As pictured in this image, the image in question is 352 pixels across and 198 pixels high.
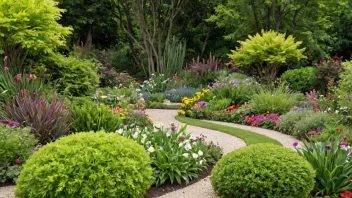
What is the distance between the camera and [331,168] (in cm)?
508

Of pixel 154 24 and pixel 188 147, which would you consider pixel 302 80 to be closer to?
pixel 154 24

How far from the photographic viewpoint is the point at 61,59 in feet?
32.3

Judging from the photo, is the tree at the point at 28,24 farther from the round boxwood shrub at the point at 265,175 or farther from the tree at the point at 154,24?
the tree at the point at 154,24

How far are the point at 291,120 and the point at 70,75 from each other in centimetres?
537

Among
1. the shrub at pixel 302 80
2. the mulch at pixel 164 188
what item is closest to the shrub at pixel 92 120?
the mulch at pixel 164 188

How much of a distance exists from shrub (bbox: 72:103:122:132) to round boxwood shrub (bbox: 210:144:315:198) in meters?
2.91

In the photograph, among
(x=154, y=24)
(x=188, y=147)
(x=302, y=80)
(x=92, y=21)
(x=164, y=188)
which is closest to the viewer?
(x=164, y=188)

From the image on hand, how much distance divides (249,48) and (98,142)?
402 inches

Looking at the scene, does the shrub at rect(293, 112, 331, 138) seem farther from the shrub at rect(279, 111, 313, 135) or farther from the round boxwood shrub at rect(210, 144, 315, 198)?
the round boxwood shrub at rect(210, 144, 315, 198)

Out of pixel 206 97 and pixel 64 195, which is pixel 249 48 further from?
pixel 64 195

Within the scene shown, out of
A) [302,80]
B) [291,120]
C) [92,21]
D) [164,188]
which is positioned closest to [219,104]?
[291,120]

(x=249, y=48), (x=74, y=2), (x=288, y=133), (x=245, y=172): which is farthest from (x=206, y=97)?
(x=74, y=2)

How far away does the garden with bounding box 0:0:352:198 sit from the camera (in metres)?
4.59

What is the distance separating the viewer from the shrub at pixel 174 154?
219 inches
